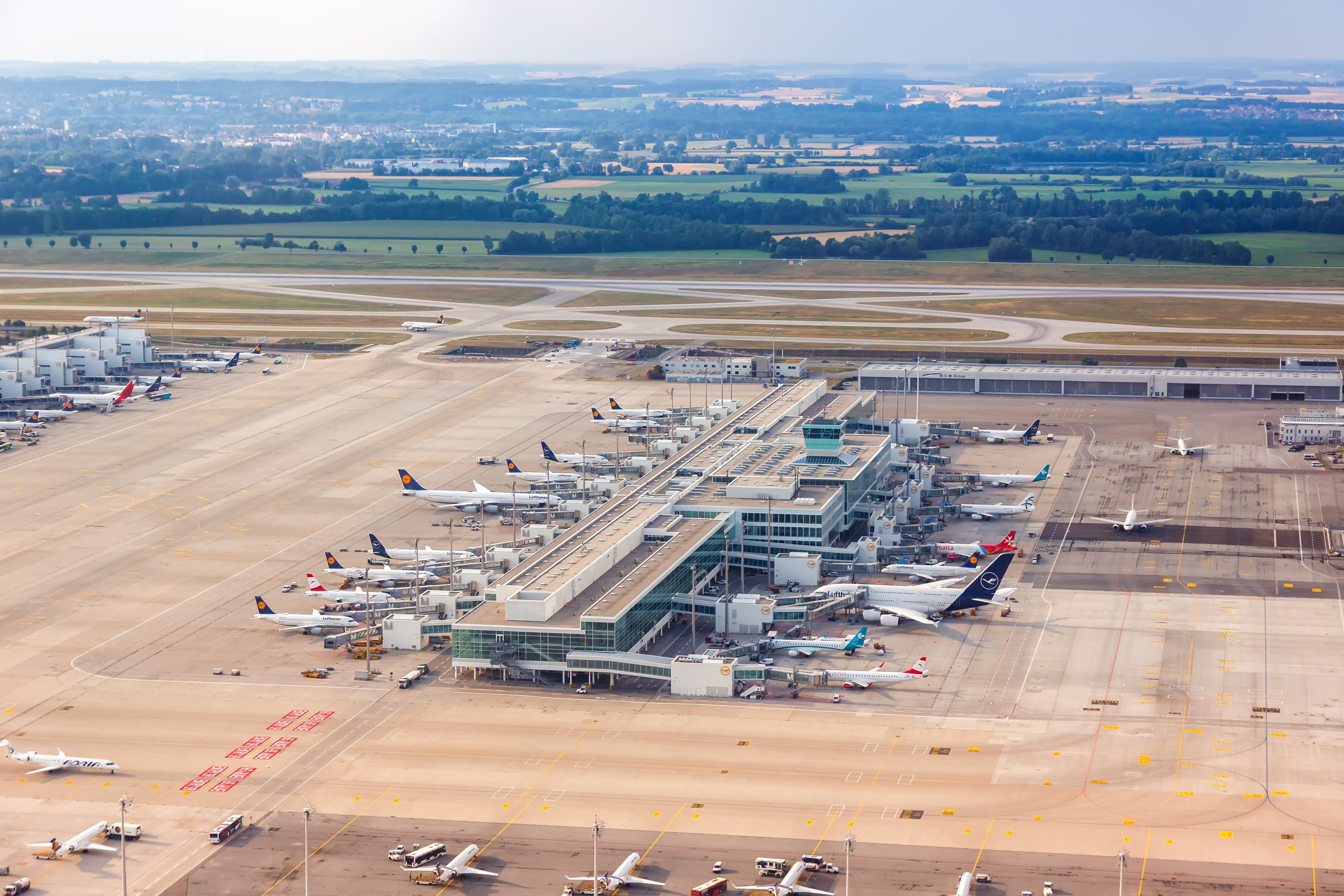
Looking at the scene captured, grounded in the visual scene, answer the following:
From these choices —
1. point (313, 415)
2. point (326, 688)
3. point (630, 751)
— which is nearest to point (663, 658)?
point (630, 751)

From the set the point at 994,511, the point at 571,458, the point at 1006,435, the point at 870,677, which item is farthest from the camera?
the point at 1006,435

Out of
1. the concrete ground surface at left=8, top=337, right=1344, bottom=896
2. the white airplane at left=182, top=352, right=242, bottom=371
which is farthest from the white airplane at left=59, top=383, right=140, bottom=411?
the concrete ground surface at left=8, top=337, right=1344, bottom=896

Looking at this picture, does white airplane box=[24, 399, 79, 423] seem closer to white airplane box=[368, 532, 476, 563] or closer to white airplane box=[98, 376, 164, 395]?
white airplane box=[98, 376, 164, 395]

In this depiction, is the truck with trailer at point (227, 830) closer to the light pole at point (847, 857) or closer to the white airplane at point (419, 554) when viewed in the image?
the light pole at point (847, 857)

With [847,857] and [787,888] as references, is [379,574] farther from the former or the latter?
[847,857]

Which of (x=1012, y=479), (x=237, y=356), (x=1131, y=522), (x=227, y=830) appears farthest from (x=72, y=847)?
(x=237, y=356)

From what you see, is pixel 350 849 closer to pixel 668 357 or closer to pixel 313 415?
pixel 313 415
